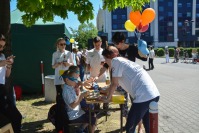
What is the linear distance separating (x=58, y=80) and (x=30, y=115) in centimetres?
147

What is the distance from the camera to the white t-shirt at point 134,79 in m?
3.49

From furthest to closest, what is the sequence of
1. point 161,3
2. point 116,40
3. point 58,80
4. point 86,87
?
point 161,3
point 58,80
point 86,87
point 116,40

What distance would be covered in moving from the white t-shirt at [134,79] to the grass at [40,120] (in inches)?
90.6

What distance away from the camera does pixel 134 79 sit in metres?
3.52

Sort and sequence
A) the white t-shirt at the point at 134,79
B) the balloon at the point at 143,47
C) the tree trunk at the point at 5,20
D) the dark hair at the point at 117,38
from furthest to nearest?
the tree trunk at the point at 5,20 < the balloon at the point at 143,47 < the dark hair at the point at 117,38 < the white t-shirt at the point at 134,79

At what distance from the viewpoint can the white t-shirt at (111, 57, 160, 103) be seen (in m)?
3.49

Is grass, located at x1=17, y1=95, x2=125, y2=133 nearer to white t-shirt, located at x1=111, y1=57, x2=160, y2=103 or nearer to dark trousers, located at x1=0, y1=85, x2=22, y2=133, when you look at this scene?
dark trousers, located at x1=0, y1=85, x2=22, y2=133

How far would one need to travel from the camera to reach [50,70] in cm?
1044

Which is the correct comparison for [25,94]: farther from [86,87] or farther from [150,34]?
[150,34]

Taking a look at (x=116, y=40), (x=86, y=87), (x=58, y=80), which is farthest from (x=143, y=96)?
(x=58, y=80)

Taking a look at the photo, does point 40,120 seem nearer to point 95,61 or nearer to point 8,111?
point 95,61

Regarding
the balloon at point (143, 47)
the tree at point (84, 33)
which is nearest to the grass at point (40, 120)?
the balloon at point (143, 47)

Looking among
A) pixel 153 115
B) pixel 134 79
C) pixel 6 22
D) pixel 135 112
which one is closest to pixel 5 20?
pixel 6 22

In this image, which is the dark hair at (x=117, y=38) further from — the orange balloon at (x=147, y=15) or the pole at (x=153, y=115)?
the pole at (x=153, y=115)
